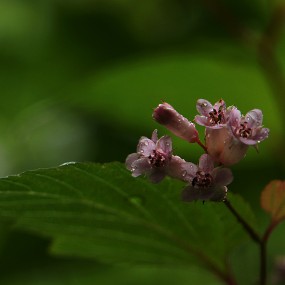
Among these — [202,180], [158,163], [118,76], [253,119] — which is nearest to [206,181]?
[202,180]

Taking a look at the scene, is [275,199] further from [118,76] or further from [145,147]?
[118,76]

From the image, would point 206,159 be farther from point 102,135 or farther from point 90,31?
point 90,31

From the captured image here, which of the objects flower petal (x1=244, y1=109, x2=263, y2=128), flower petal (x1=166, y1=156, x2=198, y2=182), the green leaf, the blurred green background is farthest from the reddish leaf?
the blurred green background

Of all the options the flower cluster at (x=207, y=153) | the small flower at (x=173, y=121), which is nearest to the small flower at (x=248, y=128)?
the flower cluster at (x=207, y=153)

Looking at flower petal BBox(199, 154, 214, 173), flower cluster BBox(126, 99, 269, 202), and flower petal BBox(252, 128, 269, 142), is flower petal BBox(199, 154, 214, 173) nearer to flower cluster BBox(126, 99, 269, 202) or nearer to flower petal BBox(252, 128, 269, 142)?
flower cluster BBox(126, 99, 269, 202)

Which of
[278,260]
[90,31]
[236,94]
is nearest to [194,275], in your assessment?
[236,94]

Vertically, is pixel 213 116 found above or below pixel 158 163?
above

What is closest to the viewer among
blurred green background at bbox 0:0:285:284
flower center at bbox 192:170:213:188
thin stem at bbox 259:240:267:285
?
flower center at bbox 192:170:213:188
